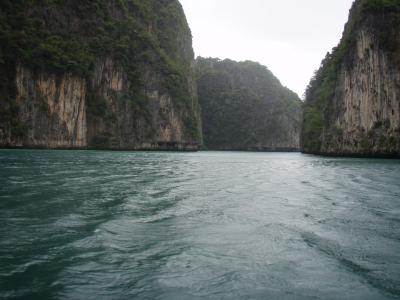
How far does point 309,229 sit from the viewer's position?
24.3 feet

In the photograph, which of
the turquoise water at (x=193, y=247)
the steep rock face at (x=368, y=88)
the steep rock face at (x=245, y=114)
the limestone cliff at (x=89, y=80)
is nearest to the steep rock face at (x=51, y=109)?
the limestone cliff at (x=89, y=80)

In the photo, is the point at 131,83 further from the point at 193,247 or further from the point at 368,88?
the point at 193,247

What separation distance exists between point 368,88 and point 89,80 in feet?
133

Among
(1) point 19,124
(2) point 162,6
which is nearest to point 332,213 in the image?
(1) point 19,124

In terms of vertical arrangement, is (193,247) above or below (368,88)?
below

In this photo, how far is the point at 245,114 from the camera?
140 m

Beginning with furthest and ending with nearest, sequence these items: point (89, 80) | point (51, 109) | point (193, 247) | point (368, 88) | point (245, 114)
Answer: point (245, 114) → point (89, 80) → point (51, 109) → point (368, 88) → point (193, 247)

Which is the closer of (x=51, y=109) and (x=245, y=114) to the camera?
(x=51, y=109)

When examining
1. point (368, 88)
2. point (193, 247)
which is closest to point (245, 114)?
point (368, 88)

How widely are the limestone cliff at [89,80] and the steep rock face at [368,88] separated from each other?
34.2m

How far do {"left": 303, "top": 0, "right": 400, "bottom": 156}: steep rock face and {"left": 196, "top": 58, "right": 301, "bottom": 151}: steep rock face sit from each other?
80681 millimetres

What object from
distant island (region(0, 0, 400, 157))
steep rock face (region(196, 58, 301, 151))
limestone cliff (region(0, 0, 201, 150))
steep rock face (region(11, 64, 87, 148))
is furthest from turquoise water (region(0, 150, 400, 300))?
steep rock face (region(196, 58, 301, 151))

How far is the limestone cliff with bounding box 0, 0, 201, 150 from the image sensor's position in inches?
1962

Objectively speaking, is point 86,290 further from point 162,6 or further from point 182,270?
point 162,6
